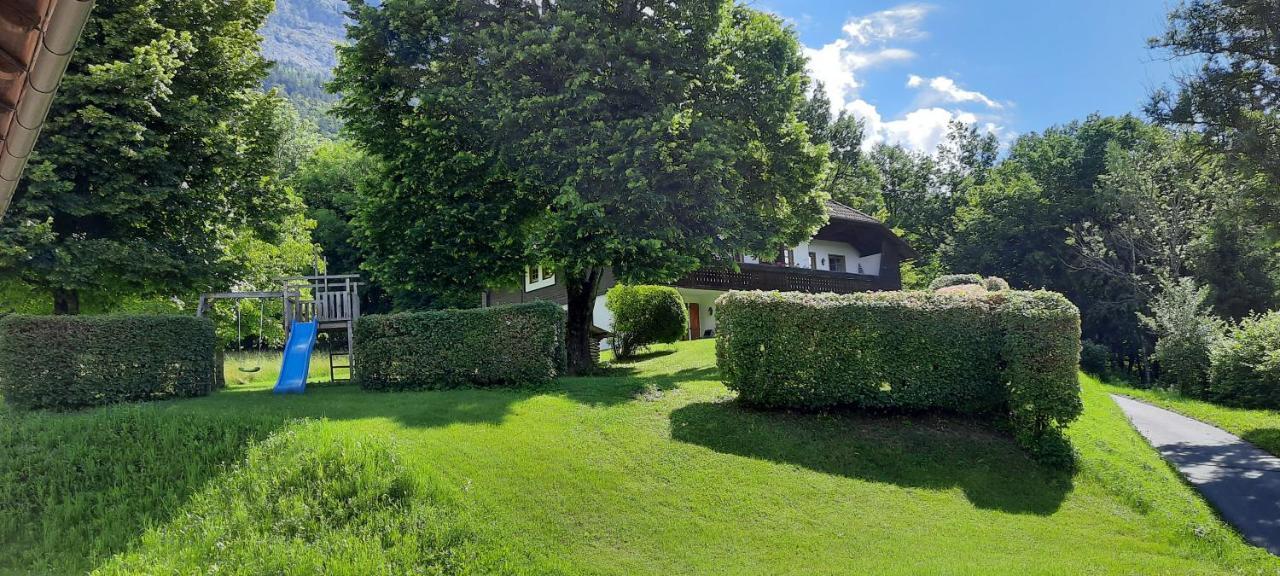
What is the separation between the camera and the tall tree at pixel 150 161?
13891 millimetres

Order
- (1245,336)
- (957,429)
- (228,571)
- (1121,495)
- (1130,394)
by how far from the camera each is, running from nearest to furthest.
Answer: (228,571) < (1121,495) < (957,429) < (1245,336) < (1130,394)

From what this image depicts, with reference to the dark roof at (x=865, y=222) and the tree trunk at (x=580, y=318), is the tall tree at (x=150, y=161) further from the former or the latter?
the dark roof at (x=865, y=222)

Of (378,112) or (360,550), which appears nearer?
(360,550)

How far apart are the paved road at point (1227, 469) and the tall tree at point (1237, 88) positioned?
5026 mm

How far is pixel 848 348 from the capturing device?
12.9 metres

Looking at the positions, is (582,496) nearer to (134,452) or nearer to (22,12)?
(134,452)

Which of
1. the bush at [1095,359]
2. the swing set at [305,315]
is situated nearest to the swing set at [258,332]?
the swing set at [305,315]

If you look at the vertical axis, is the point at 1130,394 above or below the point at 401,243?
below

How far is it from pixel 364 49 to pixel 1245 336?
23.5 m

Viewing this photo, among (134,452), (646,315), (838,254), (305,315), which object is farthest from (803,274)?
(134,452)

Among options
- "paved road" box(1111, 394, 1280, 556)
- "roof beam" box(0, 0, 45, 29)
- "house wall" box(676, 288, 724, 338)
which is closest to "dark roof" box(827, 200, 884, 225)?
"house wall" box(676, 288, 724, 338)

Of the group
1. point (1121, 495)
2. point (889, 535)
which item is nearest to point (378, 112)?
point (889, 535)

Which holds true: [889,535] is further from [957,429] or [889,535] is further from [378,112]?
[378,112]

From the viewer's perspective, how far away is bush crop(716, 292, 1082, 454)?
502 inches
